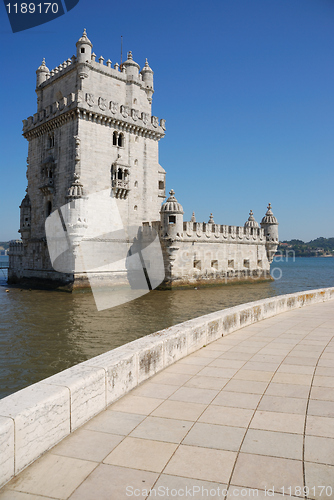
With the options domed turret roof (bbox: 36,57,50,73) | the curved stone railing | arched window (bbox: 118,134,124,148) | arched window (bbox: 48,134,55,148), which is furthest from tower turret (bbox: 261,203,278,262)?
the curved stone railing

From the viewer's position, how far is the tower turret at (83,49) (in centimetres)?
2797

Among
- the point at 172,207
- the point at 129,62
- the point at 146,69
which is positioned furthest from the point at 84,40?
the point at 172,207

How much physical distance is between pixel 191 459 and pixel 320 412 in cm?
184

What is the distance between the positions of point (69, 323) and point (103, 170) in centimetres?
1541

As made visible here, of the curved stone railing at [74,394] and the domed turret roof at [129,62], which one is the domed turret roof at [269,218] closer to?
the domed turret roof at [129,62]

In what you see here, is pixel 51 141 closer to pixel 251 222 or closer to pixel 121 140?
pixel 121 140

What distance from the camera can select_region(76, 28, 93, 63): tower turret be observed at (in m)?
28.0

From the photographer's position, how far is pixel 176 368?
20.4 ft

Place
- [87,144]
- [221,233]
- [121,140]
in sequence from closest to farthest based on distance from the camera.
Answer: [87,144] < [121,140] < [221,233]

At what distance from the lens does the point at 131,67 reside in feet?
102

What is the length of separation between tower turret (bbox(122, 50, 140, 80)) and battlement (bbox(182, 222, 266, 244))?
12.9m

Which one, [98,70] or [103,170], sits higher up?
[98,70]

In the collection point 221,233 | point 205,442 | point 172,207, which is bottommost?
point 205,442

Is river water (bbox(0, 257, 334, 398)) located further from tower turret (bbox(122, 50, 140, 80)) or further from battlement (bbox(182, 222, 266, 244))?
tower turret (bbox(122, 50, 140, 80))
